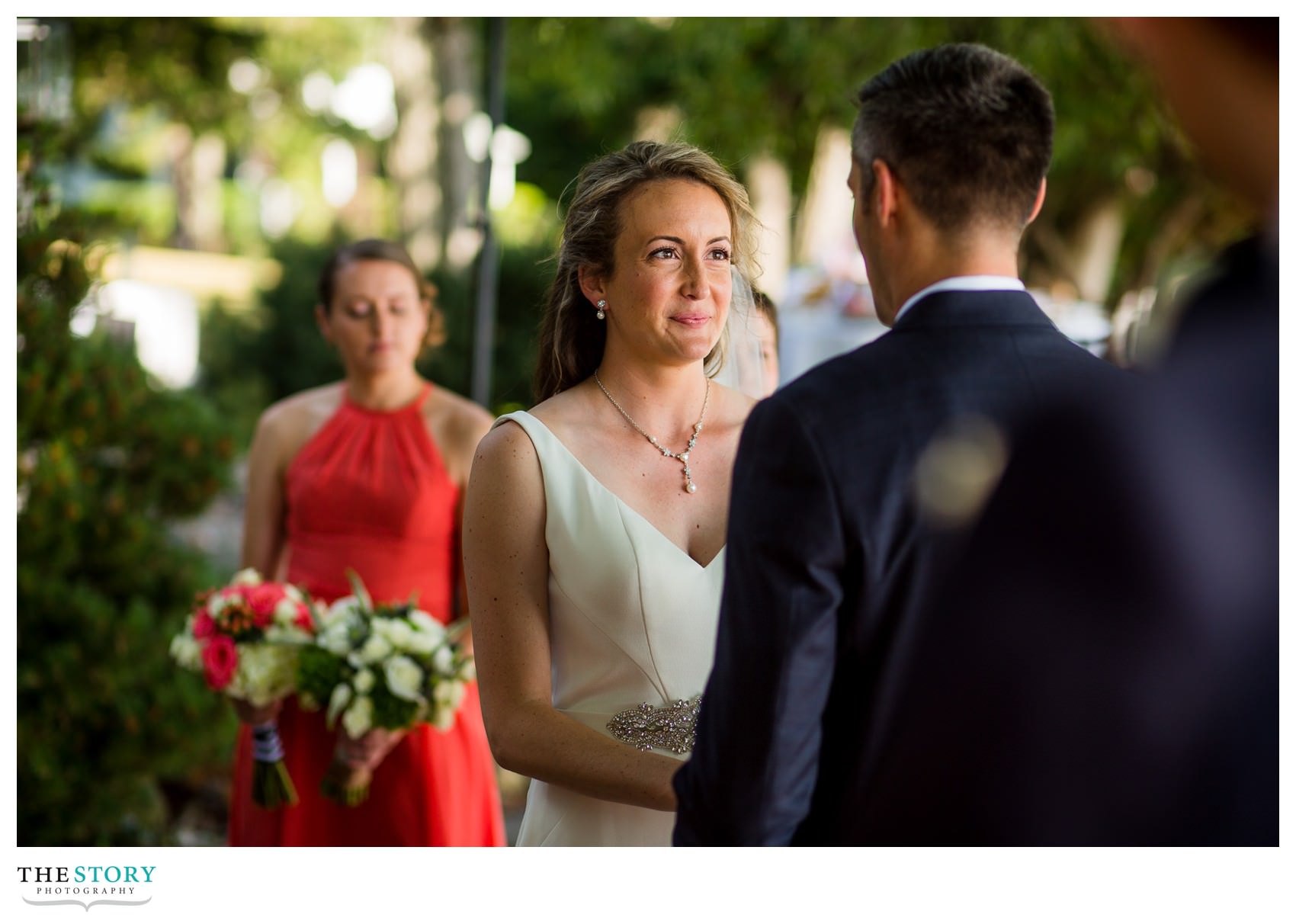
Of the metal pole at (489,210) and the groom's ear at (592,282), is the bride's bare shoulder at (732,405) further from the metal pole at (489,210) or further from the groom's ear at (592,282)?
the metal pole at (489,210)

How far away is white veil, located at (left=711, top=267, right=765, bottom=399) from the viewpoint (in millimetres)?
3207

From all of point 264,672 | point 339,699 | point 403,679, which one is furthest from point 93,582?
point 403,679

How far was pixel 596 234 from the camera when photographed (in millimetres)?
2621

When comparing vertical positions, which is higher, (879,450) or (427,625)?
(879,450)

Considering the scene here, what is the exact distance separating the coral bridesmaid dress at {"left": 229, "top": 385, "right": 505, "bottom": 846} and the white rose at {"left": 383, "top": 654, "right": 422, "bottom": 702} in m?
0.49

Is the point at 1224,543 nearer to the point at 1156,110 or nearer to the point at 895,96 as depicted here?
the point at 895,96

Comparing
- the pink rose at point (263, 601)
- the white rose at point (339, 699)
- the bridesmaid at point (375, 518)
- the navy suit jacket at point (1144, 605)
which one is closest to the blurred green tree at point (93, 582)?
the bridesmaid at point (375, 518)

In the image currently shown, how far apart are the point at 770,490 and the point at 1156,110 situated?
9274 mm

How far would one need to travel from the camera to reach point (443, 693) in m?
3.63

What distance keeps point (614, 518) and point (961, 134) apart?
115 centimetres

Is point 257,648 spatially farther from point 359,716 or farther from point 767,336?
point 767,336

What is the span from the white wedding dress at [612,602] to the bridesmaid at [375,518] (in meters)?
1.56

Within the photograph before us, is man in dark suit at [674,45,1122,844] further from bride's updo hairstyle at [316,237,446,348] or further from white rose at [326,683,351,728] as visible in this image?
bride's updo hairstyle at [316,237,446,348]
